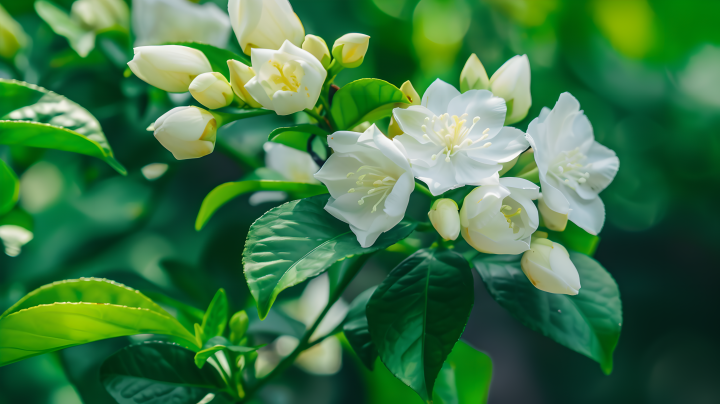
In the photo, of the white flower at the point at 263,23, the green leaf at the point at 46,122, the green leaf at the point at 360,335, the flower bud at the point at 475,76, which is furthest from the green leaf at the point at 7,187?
the flower bud at the point at 475,76

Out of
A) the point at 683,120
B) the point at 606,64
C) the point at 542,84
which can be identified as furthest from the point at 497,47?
the point at 683,120

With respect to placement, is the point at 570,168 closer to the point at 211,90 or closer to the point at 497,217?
the point at 497,217

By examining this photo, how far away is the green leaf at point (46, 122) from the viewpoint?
44 cm

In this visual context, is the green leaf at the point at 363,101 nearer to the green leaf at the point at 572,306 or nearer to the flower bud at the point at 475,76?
the flower bud at the point at 475,76

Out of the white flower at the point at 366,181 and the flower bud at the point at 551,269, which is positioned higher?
the white flower at the point at 366,181

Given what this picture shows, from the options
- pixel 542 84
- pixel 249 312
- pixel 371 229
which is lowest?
pixel 249 312

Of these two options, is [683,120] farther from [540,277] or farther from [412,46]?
[540,277]

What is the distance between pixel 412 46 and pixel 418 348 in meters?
0.63

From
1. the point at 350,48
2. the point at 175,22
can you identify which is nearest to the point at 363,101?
the point at 350,48

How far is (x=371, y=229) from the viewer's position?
0.37 metres

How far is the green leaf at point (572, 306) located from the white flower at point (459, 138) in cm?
14

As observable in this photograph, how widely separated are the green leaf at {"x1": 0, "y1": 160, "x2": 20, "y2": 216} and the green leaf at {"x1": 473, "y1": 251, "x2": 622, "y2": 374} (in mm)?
544

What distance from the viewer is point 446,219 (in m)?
0.36

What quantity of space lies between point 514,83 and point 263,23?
25 cm
